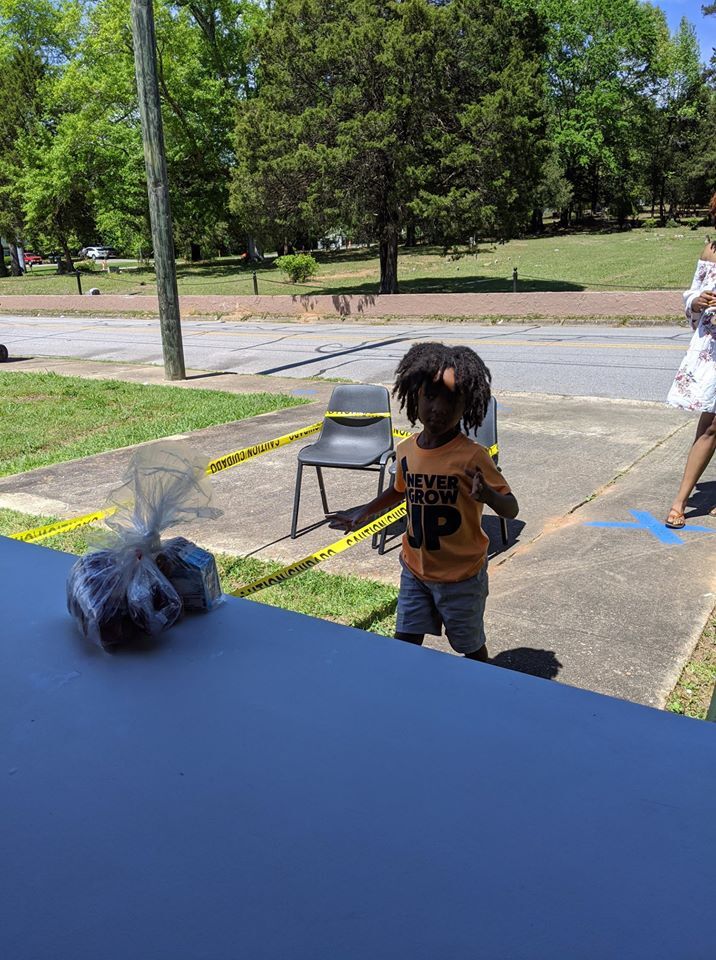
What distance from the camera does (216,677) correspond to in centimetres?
152

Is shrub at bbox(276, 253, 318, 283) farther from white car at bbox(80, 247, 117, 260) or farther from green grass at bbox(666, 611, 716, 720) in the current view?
white car at bbox(80, 247, 117, 260)

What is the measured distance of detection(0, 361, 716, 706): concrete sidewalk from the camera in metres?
3.80

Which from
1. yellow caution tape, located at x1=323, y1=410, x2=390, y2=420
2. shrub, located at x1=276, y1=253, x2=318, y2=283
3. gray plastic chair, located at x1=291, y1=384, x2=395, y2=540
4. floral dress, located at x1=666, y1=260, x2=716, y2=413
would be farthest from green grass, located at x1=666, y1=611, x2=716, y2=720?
shrub, located at x1=276, y1=253, x2=318, y2=283

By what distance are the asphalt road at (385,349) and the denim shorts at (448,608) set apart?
769 centimetres

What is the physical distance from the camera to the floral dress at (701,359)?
494cm

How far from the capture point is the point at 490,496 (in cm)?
274

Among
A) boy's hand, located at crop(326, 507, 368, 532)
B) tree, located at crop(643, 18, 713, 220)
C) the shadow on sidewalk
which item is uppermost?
tree, located at crop(643, 18, 713, 220)

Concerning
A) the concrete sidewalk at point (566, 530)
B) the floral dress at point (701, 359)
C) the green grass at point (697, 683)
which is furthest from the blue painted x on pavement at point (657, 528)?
the green grass at point (697, 683)

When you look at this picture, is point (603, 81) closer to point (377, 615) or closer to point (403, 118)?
point (403, 118)

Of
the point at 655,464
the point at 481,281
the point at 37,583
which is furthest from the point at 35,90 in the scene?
the point at 37,583

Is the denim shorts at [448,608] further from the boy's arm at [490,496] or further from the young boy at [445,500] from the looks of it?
the boy's arm at [490,496]

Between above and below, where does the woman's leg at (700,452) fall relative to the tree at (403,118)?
below

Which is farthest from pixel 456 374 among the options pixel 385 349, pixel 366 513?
pixel 385 349

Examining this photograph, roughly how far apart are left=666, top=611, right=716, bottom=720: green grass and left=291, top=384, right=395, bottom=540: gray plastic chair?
226cm
